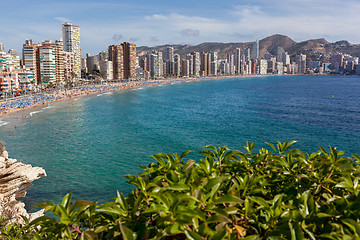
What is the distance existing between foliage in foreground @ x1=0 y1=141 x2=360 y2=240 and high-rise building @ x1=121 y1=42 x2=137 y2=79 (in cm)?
12503

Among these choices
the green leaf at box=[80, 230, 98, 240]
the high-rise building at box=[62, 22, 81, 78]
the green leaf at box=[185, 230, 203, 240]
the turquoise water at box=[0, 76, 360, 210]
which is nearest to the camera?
the green leaf at box=[185, 230, 203, 240]

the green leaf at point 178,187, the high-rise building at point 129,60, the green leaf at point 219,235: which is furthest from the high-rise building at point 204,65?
the green leaf at point 219,235

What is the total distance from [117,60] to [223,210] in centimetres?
12416

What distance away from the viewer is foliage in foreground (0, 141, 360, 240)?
218 cm

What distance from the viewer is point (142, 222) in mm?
2553

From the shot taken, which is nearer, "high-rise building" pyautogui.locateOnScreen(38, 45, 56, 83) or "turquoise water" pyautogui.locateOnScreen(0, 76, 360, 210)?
"turquoise water" pyautogui.locateOnScreen(0, 76, 360, 210)

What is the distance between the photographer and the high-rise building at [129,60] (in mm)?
123188

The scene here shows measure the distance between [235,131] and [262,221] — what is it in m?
30.6

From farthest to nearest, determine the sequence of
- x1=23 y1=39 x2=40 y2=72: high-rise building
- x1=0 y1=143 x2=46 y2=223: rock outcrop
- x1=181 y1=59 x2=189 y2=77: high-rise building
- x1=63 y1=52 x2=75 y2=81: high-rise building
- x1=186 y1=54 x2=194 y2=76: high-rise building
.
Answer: x1=186 y1=54 x2=194 y2=76: high-rise building < x1=181 y1=59 x2=189 y2=77: high-rise building < x1=63 y1=52 x2=75 y2=81: high-rise building < x1=23 y1=39 x2=40 y2=72: high-rise building < x1=0 y1=143 x2=46 y2=223: rock outcrop

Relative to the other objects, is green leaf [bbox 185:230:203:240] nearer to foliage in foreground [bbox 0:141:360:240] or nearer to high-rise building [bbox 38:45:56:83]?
foliage in foreground [bbox 0:141:360:240]

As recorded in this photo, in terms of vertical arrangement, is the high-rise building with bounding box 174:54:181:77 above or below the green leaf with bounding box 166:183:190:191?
above

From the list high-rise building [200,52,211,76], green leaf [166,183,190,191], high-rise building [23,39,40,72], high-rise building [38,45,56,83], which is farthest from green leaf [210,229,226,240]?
high-rise building [200,52,211,76]

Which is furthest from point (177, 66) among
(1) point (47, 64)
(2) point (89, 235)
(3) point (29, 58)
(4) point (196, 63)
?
(2) point (89, 235)

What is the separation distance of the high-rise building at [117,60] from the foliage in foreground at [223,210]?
122m
